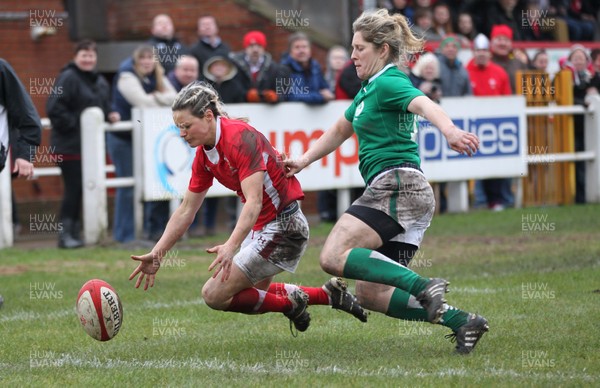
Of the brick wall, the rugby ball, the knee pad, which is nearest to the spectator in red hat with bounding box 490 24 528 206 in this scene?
the brick wall

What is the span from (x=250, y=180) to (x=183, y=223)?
730 millimetres

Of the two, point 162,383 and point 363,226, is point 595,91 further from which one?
point 162,383

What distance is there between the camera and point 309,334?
7.72 metres

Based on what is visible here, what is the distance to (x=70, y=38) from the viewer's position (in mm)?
17719

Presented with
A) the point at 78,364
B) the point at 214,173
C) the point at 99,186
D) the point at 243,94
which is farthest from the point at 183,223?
the point at 243,94

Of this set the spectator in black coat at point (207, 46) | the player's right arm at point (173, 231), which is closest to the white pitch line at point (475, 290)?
the player's right arm at point (173, 231)

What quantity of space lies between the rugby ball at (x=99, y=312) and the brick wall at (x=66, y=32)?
10.4 m

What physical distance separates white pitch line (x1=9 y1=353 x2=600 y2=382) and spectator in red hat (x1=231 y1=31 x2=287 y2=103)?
7.68 m

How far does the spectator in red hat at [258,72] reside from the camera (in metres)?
14.4

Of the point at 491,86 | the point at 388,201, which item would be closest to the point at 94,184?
the point at 491,86

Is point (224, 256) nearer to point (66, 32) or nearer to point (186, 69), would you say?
point (186, 69)

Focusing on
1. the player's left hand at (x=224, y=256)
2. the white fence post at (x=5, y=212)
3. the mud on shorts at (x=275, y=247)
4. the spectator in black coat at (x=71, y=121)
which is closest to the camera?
the player's left hand at (x=224, y=256)

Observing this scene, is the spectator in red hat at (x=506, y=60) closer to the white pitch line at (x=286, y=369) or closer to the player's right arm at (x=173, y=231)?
the player's right arm at (x=173, y=231)

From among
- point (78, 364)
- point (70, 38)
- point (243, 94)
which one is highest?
point (70, 38)
